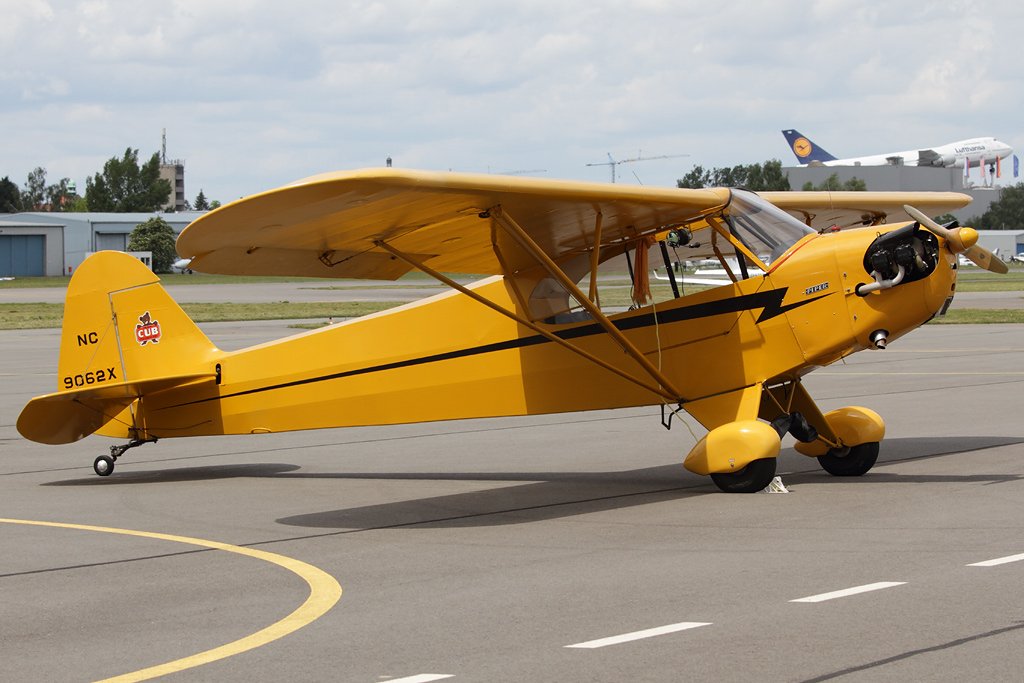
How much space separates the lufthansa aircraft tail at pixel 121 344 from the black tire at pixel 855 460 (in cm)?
623

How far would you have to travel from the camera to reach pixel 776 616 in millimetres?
5016

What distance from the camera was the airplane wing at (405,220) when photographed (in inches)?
276

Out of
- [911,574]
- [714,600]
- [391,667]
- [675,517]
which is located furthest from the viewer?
[675,517]

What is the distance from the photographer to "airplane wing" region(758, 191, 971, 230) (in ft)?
37.2

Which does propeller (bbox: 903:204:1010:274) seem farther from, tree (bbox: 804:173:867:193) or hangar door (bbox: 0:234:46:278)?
tree (bbox: 804:173:867:193)

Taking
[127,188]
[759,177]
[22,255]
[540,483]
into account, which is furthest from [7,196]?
[540,483]

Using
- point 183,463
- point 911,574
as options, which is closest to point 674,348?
point 911,574

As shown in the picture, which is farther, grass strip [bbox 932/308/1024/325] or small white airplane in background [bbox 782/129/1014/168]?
small white airplane in background [bbox 782/129/1014/168]

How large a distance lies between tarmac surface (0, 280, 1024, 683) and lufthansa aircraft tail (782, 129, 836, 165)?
148606 millimetres

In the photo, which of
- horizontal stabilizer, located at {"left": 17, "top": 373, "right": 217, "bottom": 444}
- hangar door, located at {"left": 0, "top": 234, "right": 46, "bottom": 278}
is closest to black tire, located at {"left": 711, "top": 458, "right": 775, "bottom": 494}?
horizontal stabilizer, located at {"left": 17, "top": 373, "right": 217, "bottom": 444}

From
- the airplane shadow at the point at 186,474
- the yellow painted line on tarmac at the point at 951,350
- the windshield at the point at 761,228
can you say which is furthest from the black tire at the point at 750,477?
the yellow painted line on tarmac at the point at 951,350

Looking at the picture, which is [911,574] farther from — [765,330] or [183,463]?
[183,463]

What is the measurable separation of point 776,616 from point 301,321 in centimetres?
3485

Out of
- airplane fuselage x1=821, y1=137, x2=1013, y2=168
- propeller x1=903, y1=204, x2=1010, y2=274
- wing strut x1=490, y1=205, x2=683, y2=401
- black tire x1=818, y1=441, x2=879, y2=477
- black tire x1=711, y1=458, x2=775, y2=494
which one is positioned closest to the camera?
propeller x1=903, y1=204, x2=1010, y2=274
